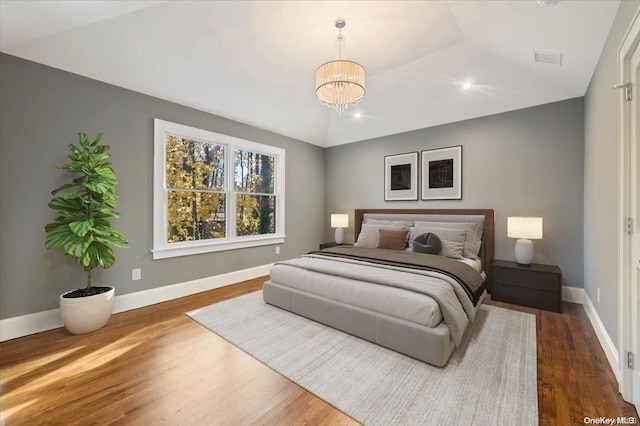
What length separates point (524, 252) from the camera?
329cm

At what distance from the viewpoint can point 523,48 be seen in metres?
2.73

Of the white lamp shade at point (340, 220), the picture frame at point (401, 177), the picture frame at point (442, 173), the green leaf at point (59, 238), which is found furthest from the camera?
the white lamp shade at point (340, 220)

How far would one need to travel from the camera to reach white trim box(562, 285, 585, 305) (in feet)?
10.6

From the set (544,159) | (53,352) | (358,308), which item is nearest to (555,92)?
(544,159)

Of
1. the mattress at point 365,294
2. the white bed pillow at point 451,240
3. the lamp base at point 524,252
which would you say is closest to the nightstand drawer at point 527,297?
the lamp base at point 524,252

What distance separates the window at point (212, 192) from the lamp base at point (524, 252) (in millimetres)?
3659

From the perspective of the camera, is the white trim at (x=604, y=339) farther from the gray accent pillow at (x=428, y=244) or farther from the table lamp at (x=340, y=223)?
the table lamp at (x=340, y=223)

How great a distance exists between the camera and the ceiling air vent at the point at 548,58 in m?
2.63

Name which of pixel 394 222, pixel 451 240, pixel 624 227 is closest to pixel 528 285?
pixel 451 240

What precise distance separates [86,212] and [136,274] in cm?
95

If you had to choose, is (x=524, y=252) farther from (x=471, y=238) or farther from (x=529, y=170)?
(x=529, y=170)

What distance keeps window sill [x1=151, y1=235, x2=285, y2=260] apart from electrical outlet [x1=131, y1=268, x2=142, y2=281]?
0.22 meters

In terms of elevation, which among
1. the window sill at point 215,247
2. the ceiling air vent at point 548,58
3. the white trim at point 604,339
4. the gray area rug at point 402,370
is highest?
the ceiling air vent at point 548,58

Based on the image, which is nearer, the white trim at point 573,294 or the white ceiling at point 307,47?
the white ceiling at point 307,47
